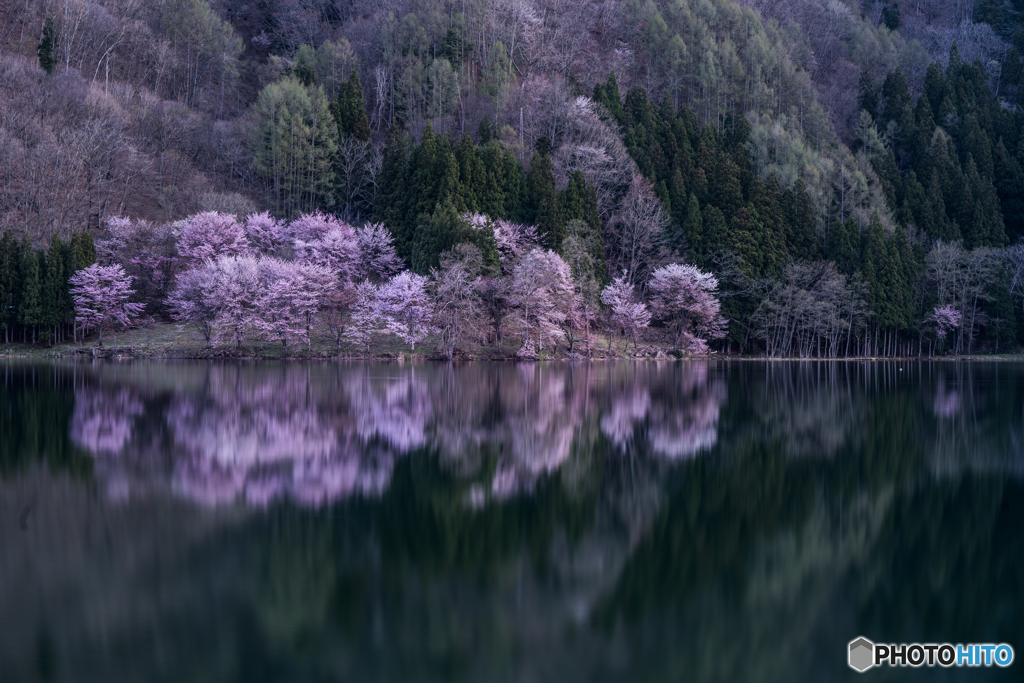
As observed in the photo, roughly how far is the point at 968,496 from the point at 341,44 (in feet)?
223

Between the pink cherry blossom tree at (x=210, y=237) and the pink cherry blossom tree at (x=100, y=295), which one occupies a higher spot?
the pink cherry blossom tree at (x=210, y=237)

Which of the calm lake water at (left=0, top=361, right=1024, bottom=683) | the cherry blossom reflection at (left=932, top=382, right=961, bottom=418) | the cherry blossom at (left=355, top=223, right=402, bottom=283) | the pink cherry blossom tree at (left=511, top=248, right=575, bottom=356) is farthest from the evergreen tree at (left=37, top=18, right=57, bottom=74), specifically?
the cherry blossom reflection at (left=932, top=382, right=961, bottom=418)

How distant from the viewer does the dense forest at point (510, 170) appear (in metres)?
47.8

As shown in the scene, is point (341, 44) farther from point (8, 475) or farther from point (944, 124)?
point (8, 475)

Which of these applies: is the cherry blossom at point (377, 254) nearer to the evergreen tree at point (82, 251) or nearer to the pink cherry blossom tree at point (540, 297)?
the pink cherry blossom tree at point (540, 297)

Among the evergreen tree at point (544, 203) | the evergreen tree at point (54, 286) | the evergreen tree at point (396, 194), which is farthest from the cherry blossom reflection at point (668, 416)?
the evergreen tree at point (54, 286)

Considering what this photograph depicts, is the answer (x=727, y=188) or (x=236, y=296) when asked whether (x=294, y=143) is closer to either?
(x=236, y=296)

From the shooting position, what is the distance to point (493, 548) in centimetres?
768

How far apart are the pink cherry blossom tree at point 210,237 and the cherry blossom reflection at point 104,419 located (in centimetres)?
2640

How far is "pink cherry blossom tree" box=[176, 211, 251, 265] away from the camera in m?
47.5

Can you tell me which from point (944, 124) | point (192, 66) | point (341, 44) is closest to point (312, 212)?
point (341, 44)

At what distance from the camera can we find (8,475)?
1060cm

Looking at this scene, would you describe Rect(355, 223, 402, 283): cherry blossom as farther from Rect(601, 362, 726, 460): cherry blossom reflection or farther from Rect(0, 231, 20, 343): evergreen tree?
Rect(601, 362, 726, 460): cherry blossom reflection

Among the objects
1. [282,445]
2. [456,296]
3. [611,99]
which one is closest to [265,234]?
[456,296]
